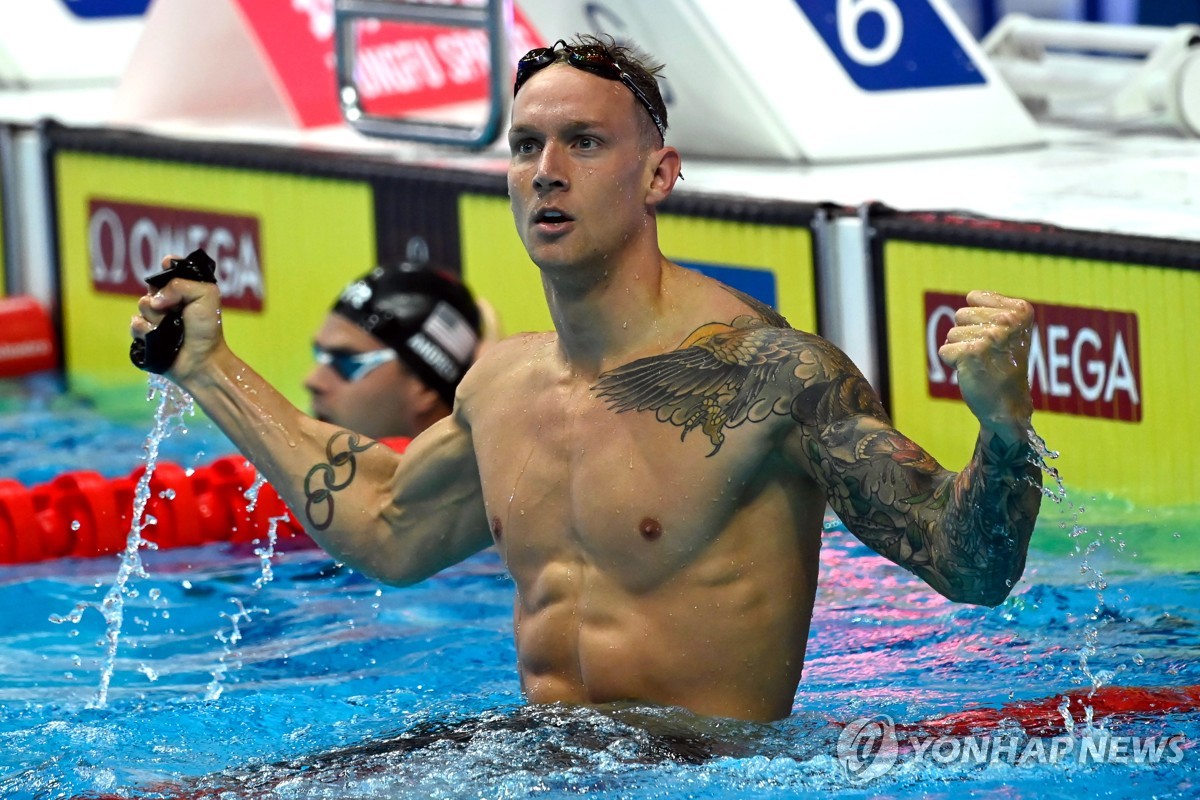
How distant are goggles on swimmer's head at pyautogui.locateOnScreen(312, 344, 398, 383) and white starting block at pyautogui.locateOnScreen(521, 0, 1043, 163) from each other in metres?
1.46

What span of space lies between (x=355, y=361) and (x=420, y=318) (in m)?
0.19

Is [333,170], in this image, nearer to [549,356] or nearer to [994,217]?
[994,217]

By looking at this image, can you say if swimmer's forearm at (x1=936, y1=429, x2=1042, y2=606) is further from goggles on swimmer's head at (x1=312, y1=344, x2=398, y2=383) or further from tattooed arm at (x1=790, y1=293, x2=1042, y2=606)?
goggles on swimmer's head at (x1=312, y1=344, x2=398, y2=383)

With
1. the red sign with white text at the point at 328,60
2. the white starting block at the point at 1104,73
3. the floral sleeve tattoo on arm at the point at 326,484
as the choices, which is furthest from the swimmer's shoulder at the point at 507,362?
the red sign with white text at the point at 328,60

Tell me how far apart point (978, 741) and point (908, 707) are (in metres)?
0.45

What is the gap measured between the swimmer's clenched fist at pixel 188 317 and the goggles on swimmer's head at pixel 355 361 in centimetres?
176

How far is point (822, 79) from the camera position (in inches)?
228

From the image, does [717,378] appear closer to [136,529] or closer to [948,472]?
[948,472]

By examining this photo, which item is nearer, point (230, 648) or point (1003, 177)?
point (230, 648)

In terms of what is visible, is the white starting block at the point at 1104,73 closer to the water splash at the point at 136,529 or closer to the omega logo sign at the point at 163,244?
the omega logo sign at the point at 163,244

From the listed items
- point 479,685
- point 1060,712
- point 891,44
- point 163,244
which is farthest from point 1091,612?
point 163,244

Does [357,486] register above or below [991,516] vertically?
below

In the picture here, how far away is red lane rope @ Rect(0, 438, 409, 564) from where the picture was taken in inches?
189

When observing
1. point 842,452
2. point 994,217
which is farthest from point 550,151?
point 994,217
